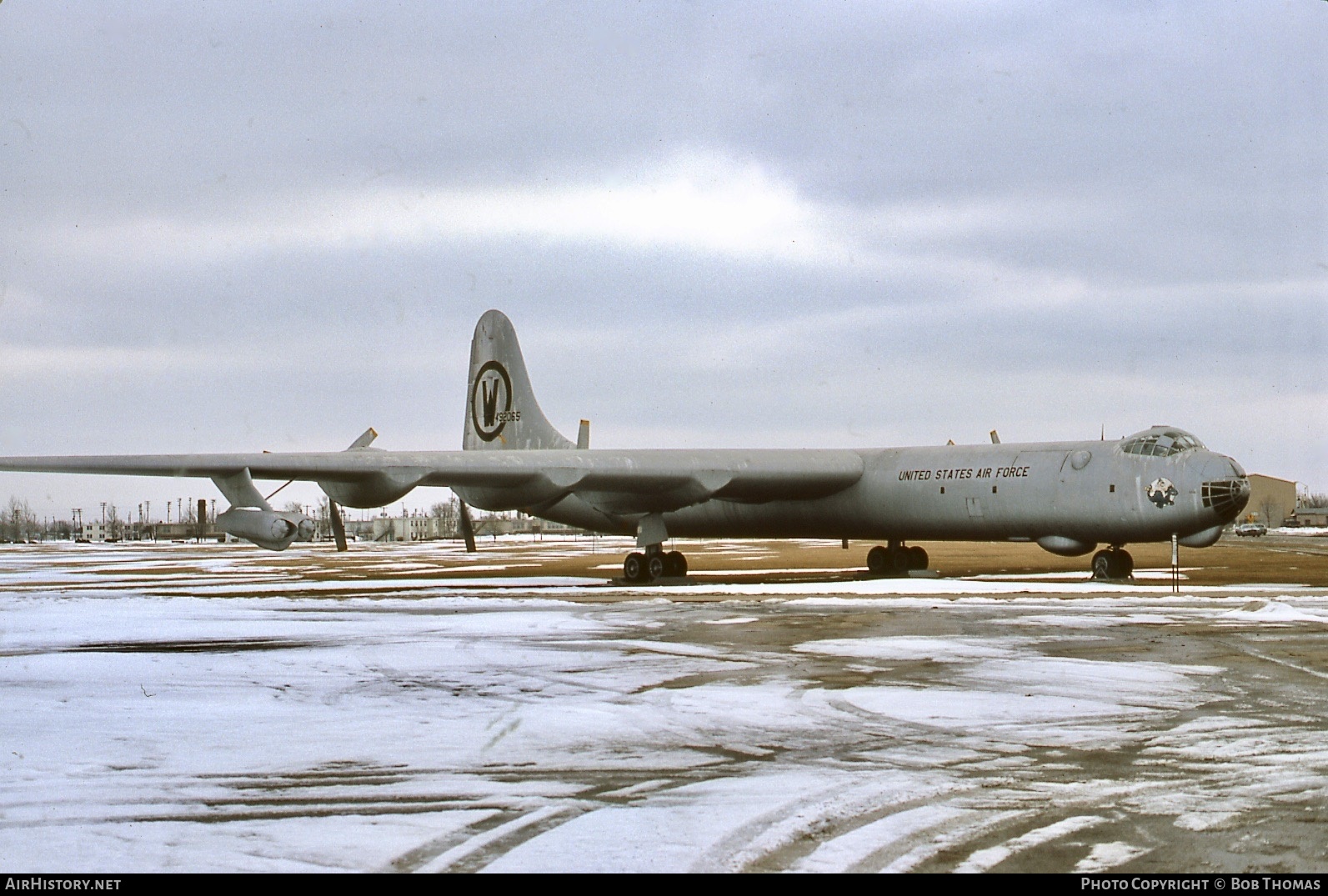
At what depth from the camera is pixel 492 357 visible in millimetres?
39875

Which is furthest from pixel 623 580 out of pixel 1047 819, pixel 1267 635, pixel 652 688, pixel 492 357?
pixel 1047 819

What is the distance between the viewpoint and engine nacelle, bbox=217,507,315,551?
24.9 metres

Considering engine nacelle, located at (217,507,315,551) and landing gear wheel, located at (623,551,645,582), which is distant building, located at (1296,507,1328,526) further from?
engine nacelle, located at (217,507,315,551)

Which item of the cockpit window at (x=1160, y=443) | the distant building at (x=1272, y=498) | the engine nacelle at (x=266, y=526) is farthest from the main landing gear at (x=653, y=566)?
the distant building at (x=1272, y=498)

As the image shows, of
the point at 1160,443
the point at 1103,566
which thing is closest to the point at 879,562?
the point at 1103,566

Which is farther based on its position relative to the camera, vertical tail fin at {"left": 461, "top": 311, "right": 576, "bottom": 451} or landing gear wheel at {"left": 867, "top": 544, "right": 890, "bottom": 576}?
vertical tail fin at {"left": 461, "top": 311, "right": 576, "bottom": 451}

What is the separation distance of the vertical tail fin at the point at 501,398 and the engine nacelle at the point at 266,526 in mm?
13404

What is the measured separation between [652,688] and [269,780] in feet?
15.2

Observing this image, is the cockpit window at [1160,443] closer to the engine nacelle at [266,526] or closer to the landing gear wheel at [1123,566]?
the landing gear wheel at [1123,566]

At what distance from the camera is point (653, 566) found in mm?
32500

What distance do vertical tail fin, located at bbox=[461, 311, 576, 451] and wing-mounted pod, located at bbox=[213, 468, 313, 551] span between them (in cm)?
1234

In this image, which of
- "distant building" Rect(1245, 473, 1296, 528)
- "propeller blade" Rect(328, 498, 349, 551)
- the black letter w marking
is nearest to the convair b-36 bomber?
"propeller blade" Rect(328, 498, 349, 551)

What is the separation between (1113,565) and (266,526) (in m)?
19.2

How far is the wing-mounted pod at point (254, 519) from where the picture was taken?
24891 millimetres
